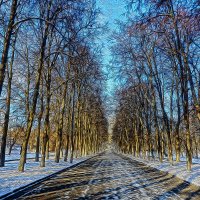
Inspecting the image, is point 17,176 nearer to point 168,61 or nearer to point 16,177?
point 16,177

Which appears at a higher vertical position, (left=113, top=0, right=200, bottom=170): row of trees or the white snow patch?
(left=113, top=0, right=200, bottom=170): row of trees

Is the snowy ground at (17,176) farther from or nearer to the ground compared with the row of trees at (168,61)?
nearer to the ground

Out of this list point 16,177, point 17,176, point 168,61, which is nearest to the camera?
point 16,177

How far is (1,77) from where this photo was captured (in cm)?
1334

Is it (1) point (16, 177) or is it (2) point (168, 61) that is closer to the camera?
(1) point (16, 177)

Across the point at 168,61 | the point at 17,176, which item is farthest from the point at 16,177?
the point at 168,61

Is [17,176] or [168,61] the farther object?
[168,61]

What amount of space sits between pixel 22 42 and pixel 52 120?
72.2 feet

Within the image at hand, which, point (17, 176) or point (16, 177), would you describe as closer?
point (16, 177)

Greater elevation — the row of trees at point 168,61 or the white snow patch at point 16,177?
the row of trees at point 168,61

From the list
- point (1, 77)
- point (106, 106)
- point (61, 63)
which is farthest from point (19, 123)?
point (106, 106)

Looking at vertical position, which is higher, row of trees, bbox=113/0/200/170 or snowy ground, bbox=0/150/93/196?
row of trees, bbox=113/0/200/170

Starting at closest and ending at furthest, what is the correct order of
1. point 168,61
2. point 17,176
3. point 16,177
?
point 16,177
point 17,176
point 168,61

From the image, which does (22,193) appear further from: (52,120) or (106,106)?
(106,106)
